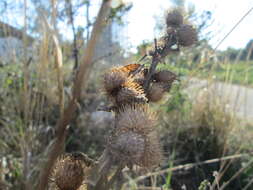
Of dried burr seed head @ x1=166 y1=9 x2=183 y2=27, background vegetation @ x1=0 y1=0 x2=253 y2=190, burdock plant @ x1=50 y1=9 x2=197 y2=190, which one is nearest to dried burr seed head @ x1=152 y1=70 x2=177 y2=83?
burdock plant @ x1=50 y1=9 x2=197 y2=190

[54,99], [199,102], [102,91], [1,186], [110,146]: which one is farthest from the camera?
[199,102]

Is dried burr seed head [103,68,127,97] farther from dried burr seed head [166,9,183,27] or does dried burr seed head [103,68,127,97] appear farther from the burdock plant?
dried burr seed head [166,9,183,27]

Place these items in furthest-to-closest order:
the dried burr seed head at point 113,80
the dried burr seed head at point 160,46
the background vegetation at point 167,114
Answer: the background vegetation at point 167,114 < the dried burr seed head at point 160,46 < the dried burr seed head at point 113,80

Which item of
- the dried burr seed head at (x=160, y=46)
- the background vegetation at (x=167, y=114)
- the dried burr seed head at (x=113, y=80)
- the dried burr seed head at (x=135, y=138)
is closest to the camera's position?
the dried burr seed head at (x=135, y=138)

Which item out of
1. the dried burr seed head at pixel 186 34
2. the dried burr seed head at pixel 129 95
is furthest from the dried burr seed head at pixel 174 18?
the dried burr seed head at pixel 129 95

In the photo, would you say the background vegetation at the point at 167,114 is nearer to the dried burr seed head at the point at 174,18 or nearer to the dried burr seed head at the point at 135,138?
the dried burr seed head at the point at 174,18

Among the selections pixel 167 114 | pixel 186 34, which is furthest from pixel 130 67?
pixel 167 114

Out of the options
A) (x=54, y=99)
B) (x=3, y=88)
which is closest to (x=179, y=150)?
(x=54, y=99)

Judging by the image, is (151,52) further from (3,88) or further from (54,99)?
(3,88)
